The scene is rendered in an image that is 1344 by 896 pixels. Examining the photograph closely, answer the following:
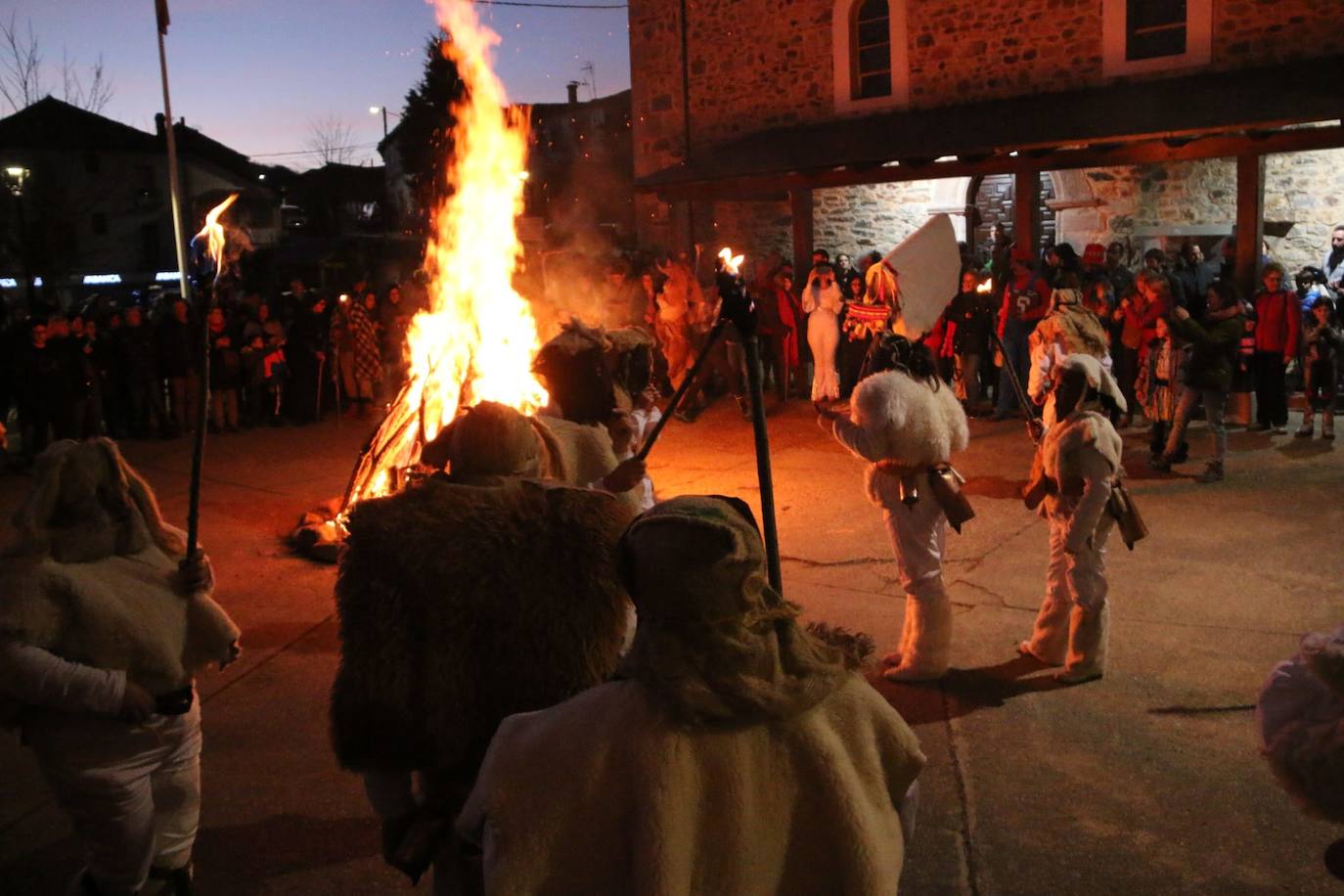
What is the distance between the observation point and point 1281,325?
40.6 ft

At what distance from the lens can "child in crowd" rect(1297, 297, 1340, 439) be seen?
1190cm

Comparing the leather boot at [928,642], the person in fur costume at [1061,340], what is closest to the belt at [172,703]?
the leather boot at [928,642]

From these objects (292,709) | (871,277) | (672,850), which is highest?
(871,277)

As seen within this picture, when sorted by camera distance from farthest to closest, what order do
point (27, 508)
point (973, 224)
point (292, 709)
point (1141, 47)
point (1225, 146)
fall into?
1. point (973, 224)
2. point (1141, 47)
3. point (1225, 146)
4. point (292, 709)
5. point (27, 508)

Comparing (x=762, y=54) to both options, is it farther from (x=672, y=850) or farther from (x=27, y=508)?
(x=672, y=850)

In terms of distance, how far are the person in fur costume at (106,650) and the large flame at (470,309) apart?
3.71 m

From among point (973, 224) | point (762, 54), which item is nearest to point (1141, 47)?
point (973, 224)

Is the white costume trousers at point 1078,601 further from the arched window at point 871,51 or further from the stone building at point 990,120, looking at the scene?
the arched window at point 871,51

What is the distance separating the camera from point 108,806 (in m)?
3.80

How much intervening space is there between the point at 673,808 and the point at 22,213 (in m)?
32.5

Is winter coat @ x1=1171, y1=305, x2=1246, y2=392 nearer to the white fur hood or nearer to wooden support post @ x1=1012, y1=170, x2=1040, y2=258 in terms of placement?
wooden support post @ x1=1012, y1=170, x2=1040, y2=258

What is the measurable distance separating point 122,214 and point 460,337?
47.4 metres

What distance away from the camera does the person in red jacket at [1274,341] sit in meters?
12.4

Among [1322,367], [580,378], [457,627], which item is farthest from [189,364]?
[457,627]
